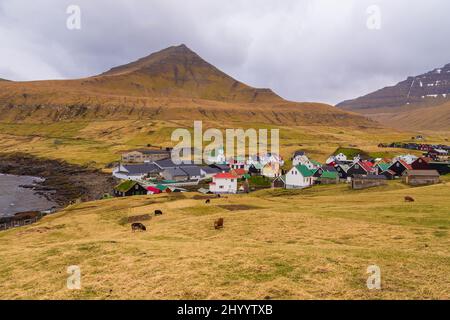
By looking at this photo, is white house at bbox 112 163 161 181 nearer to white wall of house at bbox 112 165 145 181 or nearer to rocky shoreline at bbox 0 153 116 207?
white wall of house at bbox 112 165 145 181

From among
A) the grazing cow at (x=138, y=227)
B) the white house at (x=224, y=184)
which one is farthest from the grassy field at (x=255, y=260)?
the white house at (x=224, y=184)

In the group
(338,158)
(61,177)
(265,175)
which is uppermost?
(338,158)

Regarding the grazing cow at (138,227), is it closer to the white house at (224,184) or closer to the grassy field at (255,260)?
the grassy field at (255,260)

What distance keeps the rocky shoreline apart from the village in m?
7.66

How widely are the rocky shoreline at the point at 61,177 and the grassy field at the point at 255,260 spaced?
213 ft

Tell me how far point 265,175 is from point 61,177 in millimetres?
72596

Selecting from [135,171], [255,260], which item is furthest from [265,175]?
[255,260]

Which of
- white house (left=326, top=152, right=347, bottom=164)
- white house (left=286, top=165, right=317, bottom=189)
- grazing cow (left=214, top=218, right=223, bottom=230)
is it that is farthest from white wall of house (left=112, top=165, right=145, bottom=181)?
grazing cow (left=214, top=218, right=223, bottom=230)

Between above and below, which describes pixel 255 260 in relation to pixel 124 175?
below

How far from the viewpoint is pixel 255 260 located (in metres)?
24.3

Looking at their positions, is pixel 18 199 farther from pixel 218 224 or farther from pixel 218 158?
pixel 218 224

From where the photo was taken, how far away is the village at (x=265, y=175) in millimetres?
95250

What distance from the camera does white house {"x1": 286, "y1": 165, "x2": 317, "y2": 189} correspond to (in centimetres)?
10575
